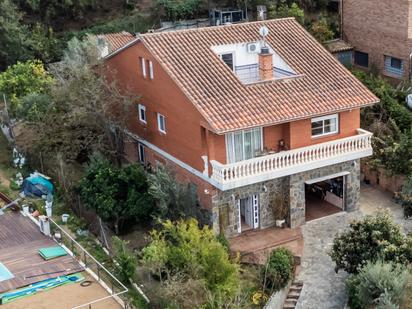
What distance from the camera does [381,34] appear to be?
4544 centimetres

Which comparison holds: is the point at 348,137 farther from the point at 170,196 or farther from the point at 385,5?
the point at 385,5

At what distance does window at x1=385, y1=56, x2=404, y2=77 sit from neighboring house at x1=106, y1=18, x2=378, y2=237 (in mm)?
12320

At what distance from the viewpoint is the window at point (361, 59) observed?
47438 mm

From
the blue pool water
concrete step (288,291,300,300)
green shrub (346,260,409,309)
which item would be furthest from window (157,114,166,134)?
green shrub (346,260,409,309)

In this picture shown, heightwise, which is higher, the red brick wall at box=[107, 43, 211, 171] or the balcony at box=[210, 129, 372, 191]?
the red brick wall at box=[107, 43, 211, 171]

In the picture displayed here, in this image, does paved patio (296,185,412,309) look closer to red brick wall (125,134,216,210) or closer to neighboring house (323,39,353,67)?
red brick wall (125,134,216,210)

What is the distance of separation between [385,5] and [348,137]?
653 inches

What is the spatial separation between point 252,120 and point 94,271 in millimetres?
8773

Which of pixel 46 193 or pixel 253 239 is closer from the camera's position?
pixel 253 239

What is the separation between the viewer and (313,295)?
2714 centimetres

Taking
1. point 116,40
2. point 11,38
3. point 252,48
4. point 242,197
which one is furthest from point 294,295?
point 11,38

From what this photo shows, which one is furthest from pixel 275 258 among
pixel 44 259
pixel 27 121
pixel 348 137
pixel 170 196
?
pixel 27 121

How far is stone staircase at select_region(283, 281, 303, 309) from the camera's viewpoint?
88.6 feet

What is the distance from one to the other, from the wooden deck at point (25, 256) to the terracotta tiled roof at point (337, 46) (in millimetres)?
24340
